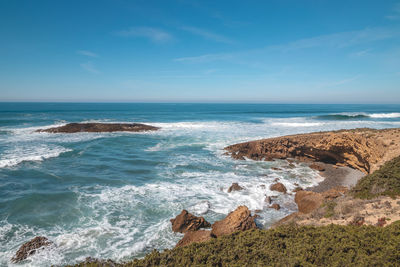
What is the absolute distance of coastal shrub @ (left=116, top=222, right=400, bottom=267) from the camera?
179 inches

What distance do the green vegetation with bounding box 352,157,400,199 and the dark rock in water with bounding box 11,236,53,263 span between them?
13227 mm

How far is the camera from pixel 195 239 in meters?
8.10

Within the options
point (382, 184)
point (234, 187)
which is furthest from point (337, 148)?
point (234, 187)

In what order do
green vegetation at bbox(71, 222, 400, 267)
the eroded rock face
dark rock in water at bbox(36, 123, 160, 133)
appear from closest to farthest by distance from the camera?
green vegetation at bbox(71, 222, 400, 267) < the eroded rock face < dark rock in water at bbox(36, 123, 160, 133)

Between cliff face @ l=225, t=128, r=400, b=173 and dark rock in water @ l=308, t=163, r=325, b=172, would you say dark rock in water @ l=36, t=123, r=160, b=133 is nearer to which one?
cliff face @ l=225, t=128, r=400, b=173

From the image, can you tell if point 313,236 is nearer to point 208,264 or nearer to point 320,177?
point 208,264

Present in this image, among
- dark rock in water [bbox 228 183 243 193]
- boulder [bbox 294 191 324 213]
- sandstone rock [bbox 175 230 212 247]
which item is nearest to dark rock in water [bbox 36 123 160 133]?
dark rock in water [bbox 228 183 243 193]

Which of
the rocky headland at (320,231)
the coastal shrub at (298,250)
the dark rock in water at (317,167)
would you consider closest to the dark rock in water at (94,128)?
the dark rock in water at (317,167)

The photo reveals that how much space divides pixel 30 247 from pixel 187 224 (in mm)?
6020

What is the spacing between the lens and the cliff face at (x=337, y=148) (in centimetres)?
1331

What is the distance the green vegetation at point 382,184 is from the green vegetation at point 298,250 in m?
3.82

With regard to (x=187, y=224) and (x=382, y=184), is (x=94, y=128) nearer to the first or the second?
(x=187, y=224)

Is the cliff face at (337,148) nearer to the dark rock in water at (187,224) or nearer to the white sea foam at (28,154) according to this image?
the dark rock in water at (187,224)

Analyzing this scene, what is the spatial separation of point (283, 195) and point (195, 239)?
734 cm
